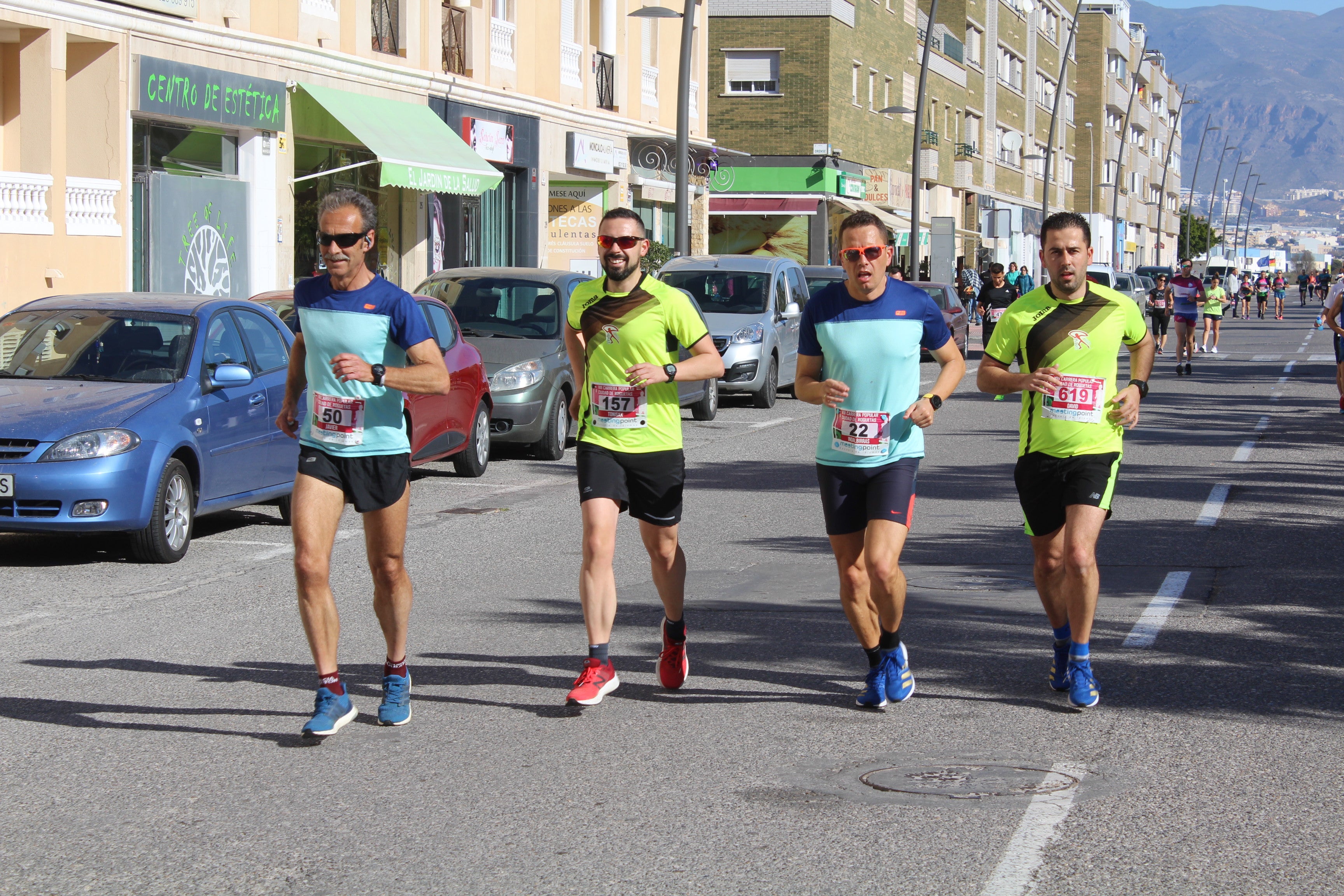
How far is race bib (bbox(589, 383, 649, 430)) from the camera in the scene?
654cm

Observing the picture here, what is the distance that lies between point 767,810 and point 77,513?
18.5ft

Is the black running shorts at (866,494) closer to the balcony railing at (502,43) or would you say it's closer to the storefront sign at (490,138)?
the storefront sign at (490,138)

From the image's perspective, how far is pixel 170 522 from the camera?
32.7 feet

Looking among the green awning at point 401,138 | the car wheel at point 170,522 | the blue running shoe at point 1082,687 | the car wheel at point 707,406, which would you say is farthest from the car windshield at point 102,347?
the green awning at point 401,138

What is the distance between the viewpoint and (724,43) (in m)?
48.8

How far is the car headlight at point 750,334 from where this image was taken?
2150cm

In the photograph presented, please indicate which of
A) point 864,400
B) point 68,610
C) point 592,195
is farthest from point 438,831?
point 592,195

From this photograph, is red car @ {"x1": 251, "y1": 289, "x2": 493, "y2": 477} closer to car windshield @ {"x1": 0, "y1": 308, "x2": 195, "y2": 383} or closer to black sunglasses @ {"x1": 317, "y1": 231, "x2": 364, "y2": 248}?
car windshield @ {"x1": 0, "y1": 308, "x2": 195, "y2": 383}

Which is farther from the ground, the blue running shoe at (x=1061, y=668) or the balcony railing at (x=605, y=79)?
the balcony railing at (x=605, y=79)

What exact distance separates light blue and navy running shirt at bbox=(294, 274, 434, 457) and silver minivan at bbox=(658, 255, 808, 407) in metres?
15.0

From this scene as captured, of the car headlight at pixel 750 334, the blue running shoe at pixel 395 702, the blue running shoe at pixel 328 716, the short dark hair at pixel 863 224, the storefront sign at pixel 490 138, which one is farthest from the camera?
the storefront sign at pixel 490 138

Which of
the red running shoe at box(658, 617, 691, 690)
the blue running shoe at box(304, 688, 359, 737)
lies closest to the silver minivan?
the red running shoe at box(658, 617, 691, 690)

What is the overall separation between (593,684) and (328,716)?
1.00 metres

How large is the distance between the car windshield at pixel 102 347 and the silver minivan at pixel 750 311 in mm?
10966
